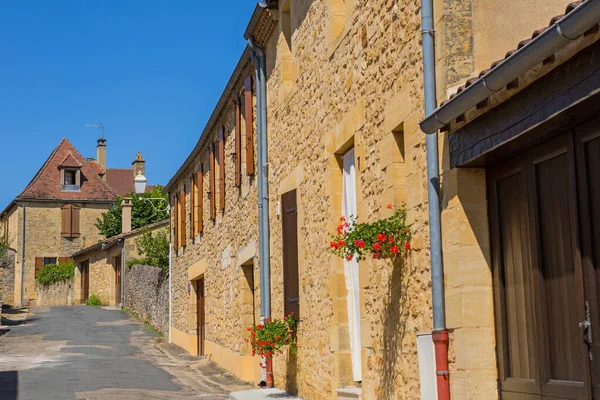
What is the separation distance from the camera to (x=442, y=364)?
6.02 meters

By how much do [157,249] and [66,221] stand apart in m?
20.7

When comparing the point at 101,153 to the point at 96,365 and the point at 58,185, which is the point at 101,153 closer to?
the point at 58,185

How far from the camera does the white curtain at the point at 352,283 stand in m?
8.89

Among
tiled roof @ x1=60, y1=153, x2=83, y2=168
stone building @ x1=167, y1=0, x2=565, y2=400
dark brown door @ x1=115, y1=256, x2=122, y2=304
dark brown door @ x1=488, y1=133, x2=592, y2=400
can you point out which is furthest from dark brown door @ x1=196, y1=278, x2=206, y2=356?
tiled roof @ x1=60, y1=153, x2=83, y2=168

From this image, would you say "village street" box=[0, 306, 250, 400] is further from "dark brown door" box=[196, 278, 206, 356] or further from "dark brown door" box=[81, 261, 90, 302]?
"dark brown door" box=[81, 261, 90, 302]

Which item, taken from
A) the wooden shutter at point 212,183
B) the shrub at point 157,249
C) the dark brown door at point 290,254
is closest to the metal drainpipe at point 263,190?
the dark brown door at point 290,254

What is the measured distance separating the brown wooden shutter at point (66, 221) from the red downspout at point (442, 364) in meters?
42.3

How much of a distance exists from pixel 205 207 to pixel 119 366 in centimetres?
412

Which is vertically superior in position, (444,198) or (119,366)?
(444,198)

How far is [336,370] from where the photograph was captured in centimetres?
911

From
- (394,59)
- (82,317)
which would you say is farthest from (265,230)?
(82,317)

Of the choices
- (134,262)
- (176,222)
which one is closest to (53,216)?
(134,262)

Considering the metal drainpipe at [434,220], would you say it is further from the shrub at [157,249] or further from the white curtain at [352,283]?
the shrub at [157,249]

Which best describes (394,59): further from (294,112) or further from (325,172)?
(294,112)
